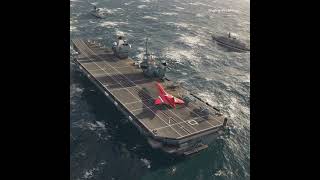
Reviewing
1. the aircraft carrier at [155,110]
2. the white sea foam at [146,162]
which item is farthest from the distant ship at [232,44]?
the white sea foam at [146,162]

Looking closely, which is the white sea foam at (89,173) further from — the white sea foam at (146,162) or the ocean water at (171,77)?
the white sea foam at (146,162)

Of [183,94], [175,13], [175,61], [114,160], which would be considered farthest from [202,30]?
[114,160]

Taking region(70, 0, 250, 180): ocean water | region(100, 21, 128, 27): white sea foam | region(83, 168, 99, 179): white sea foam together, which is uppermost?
region(100, 21, 128, 27): white sea foam

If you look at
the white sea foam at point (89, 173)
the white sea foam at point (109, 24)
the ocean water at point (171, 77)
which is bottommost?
the white sea foam at point (89, 173)

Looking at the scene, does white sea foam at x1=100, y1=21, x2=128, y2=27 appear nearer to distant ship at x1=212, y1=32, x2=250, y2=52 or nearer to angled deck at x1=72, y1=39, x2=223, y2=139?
angled deck at x1=72, y1=39, x2=223, y2=139

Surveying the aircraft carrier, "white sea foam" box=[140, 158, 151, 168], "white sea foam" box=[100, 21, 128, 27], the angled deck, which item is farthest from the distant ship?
"white sea foam" box=[140, 158, 151, 168]

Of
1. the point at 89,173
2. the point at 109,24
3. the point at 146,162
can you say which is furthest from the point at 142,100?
the point at 109,24

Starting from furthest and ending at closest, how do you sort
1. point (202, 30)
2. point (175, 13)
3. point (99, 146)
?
point (175, 13), point (202, 30), point (99, 146)

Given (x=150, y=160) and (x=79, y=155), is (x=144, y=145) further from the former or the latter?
(x=79, y=155)
